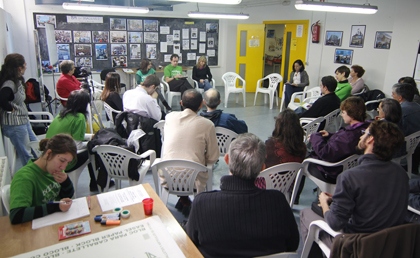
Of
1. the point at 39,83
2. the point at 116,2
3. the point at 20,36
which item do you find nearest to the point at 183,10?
the point at 116,2

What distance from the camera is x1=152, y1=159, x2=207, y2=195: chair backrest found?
2590mm

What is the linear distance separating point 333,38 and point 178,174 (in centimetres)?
586

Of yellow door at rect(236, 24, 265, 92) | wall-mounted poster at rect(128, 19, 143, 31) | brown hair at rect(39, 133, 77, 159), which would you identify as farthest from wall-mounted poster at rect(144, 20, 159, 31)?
brown hair at rect(39, 133, 77, 159)

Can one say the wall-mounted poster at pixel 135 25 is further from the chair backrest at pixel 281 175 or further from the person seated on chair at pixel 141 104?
the chair backrest at pixel 281 175

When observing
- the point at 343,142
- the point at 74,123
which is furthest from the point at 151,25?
the point at 343,142

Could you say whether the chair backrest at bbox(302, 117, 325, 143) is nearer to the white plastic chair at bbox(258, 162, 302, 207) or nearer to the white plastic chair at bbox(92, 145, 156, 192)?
the white plastic chair at bbox(258, 162, 302, 207)

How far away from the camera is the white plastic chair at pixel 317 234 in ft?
6.49

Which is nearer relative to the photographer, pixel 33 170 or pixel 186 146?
pixel 33 170

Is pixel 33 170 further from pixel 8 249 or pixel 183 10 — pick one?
pixel 183 10

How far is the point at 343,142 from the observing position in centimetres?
278

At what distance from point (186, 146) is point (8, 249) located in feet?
4.95

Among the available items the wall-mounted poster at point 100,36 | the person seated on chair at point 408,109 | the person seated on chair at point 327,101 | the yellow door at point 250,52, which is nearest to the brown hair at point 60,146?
the person seated on chair at point 327,101

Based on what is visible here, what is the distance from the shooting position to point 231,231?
1486 mm

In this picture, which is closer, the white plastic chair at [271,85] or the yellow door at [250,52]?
the white plastic chair at [271,85]
